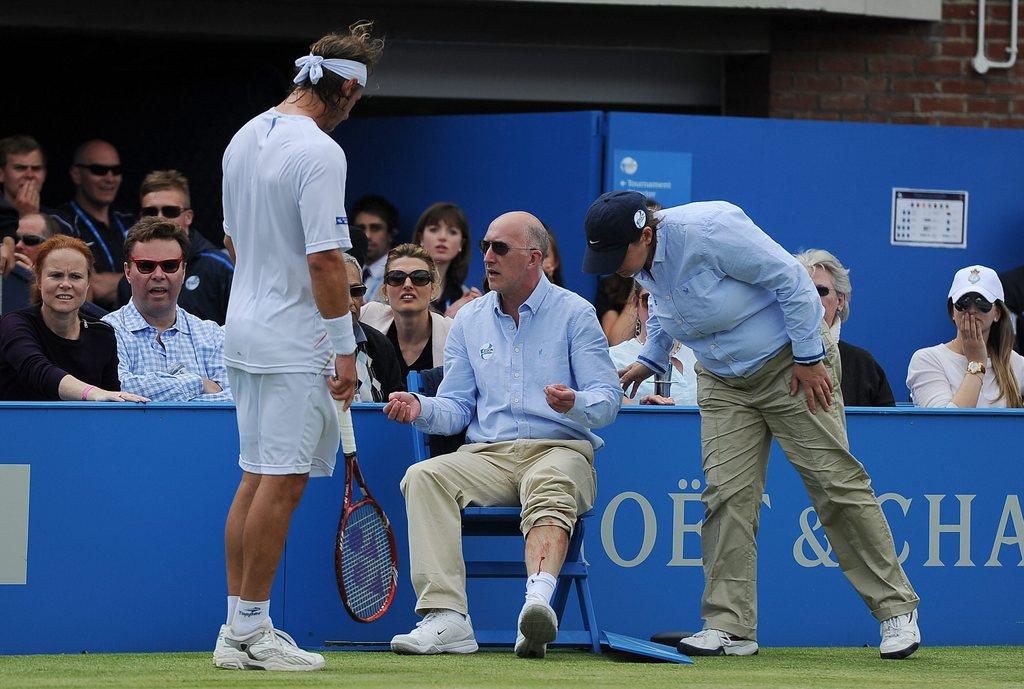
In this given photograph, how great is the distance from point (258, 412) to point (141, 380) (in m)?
1.69

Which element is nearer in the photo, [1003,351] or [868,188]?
[1003,351]

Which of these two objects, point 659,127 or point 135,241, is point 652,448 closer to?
point 135,241

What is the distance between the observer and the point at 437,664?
509 centimetres

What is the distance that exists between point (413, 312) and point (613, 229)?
191 centimetres

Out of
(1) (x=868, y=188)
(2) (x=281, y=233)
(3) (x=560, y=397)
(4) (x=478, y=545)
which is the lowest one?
(4) (x=478, y=545)

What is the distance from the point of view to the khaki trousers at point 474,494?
5.36m

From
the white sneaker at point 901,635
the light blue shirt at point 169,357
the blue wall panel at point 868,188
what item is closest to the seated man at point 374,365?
the light blue shirt at point 169,357

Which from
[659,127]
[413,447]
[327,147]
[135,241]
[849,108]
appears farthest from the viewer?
[849,108]

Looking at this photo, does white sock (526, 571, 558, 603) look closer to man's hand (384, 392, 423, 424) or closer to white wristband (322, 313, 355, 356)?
man's hand (384, 392, 423, 424)

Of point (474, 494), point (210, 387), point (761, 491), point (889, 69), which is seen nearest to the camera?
point (474, 494)

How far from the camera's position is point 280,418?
4.86 m

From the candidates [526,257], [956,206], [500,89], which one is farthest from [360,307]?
[956,206]

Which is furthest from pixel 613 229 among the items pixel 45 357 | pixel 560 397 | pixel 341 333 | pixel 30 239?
pixel 30 239

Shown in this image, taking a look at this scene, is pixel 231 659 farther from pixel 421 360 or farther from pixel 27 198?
pixel 27 198
